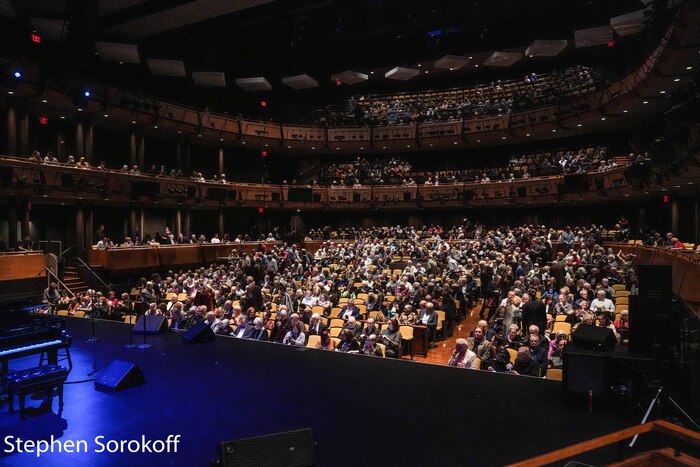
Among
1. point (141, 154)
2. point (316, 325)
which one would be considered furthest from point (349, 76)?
point (316, 325)

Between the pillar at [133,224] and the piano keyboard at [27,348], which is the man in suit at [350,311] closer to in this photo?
the piano keyboard at [27,348]

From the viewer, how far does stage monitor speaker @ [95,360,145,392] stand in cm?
443

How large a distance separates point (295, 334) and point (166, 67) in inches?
599

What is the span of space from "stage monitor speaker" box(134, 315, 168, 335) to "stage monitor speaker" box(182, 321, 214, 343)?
28.7 inches

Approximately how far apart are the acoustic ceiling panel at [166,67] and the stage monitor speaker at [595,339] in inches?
714

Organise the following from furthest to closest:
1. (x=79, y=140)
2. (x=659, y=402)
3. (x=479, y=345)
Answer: (x=79, y=140)
(x=479, y=345)
(x=659, y=402)

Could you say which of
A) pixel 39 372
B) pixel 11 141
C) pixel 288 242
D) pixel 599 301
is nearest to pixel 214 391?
pixel 39 372

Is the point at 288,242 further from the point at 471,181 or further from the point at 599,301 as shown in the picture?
the point at 599,301

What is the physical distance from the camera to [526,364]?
5.23 meters

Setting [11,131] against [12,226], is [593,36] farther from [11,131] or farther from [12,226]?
[12,226]

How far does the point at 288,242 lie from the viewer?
1877 cm

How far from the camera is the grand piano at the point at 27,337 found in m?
4.45

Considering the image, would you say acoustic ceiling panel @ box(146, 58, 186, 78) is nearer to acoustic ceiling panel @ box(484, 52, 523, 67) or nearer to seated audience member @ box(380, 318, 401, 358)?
acoustic ceiling panel @ box(484, 52, 523, 67)

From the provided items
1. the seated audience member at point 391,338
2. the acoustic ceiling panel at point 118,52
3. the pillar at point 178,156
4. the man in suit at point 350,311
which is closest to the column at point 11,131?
the acoustic ceiling panel at point 118,52
